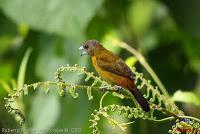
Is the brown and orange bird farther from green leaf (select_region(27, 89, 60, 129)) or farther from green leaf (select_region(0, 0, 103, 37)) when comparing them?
green leaf (select_region(27, 89, 60, 129))

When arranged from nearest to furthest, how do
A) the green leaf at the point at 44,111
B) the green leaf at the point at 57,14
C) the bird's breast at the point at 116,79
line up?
the bird's breast at the point at 116,79 → the green leaf at the point at 57,14 → the green leaf at the point at 44,111

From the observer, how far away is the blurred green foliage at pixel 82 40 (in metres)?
1.93

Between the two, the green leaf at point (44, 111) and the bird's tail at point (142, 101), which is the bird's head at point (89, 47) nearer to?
the bird's tail at point (142, 101)

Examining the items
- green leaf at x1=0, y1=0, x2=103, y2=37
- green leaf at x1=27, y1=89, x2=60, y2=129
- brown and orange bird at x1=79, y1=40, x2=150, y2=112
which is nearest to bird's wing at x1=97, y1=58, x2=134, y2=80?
brown and orange bird at x1=79, y1=40, x2=150, y2=112

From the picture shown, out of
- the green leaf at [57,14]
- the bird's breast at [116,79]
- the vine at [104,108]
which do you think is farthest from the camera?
the green leaf at [57,14]

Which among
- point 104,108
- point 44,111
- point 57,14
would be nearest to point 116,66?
point 104,108

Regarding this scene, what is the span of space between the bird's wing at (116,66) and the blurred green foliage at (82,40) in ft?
1.55

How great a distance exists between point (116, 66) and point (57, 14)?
760 mm

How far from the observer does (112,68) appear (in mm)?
1181

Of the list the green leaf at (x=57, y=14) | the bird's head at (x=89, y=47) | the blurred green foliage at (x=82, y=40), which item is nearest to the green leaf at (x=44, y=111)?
the blurred green foliage at (x=82, y=40)

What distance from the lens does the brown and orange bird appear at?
1.17 meters

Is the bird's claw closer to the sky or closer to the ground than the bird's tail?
closer to the sky

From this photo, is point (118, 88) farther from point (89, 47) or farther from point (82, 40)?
point (82, 40)

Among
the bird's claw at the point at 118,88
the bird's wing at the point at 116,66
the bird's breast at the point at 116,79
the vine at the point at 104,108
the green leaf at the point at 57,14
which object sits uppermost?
the green leaf at the point at 57,14
